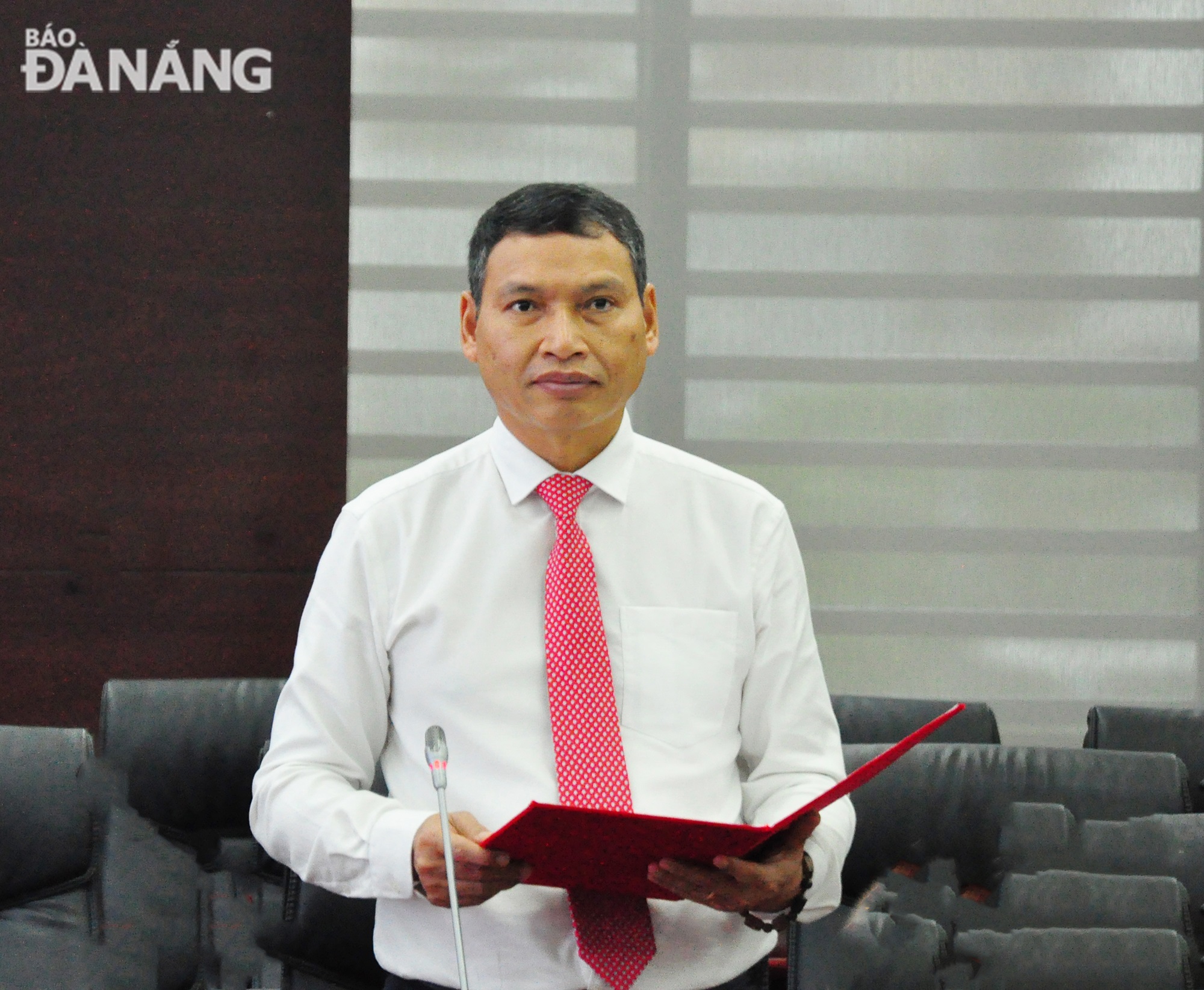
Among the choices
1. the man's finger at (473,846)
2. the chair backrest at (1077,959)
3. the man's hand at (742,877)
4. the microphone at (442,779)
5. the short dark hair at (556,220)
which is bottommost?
the chair backrest at (1077,959)

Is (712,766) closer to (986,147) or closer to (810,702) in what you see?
(810,702)

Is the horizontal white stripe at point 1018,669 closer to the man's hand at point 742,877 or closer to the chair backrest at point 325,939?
the chair backrest at point 325,939

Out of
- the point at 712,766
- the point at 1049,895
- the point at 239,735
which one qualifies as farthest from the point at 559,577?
the point at 1049,895

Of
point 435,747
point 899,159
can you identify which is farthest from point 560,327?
point 899,159

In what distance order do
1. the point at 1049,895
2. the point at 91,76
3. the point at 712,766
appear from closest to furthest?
the point at 712,766, the point at 1049,895, the point at 91,76

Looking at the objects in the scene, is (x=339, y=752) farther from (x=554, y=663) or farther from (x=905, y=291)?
(x=905, y=291)

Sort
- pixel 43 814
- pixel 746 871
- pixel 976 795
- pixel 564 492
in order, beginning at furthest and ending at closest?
pixel 976 795 < pixel 43 814 < pixel 564 492 < pixel 746 871

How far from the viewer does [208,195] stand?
324 centimetres

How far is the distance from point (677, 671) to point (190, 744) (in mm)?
1223

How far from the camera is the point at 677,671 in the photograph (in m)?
1.46

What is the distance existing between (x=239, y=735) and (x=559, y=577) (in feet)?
3.63

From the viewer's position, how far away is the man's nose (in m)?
1.41

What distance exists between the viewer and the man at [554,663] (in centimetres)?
138

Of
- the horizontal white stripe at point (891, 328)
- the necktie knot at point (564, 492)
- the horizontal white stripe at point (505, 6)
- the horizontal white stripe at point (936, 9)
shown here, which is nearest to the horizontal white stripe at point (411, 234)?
the horizontal white stripe at point (505, 6)
